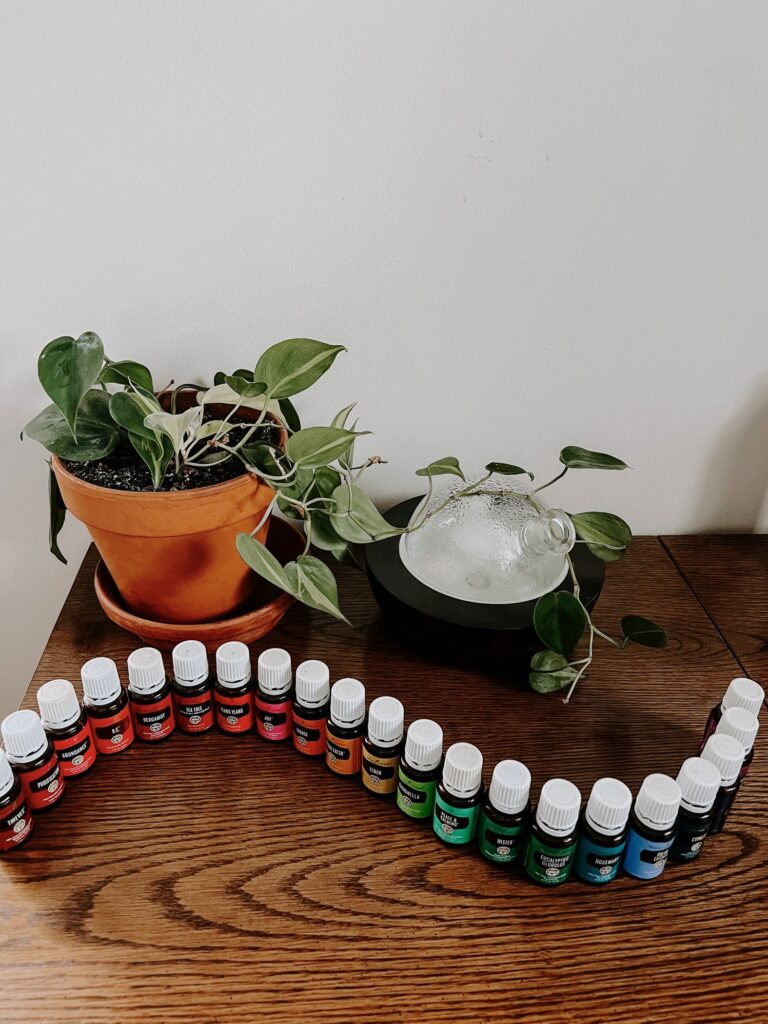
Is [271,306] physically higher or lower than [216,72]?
lower

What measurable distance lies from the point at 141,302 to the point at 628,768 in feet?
2.06

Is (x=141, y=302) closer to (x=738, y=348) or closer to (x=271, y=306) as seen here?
(x=271, y=306)

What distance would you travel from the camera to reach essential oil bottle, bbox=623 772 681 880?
0.56m

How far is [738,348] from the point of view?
0.87 m

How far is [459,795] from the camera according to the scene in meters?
0.59

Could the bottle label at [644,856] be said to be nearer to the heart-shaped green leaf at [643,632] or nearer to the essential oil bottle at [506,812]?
the essential oil bottle at [506,812]

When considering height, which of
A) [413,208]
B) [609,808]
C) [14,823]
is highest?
[413,208]

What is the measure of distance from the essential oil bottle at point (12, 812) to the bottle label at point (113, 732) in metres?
0.08

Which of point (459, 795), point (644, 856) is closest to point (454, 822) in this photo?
point (459, 795)

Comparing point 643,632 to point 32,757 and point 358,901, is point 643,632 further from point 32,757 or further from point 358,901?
point 32,757

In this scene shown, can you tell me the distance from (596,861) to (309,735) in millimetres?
243

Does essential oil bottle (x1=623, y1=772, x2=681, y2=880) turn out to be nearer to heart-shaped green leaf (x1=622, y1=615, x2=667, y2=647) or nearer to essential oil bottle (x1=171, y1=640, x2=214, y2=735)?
heart-shaped green leaf (x1=622, y1=615, x2=667, y2=647)

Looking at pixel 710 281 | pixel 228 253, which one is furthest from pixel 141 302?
pixel 710 281

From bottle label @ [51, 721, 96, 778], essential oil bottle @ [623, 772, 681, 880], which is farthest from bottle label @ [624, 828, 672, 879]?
bottle label @ [51, 721, 96, 778]
